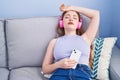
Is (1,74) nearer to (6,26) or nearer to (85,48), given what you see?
(6,26)

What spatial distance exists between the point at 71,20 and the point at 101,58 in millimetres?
398

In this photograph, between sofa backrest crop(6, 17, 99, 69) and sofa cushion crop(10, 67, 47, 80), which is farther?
sofa backrest crop(6, 17, 99, 69)

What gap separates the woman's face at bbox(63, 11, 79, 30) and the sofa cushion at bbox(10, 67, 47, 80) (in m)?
0.45

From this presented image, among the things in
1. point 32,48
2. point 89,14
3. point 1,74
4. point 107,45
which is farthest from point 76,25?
point 1,74

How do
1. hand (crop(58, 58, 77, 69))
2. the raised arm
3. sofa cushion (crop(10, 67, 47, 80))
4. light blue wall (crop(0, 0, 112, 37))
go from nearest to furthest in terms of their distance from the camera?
hand (crop(58, 58, 77, 69)), sofa cushion (crop(10, 67, 47, 80)), the raised arm, light blue wall (crop(0, 0, 112, 37))

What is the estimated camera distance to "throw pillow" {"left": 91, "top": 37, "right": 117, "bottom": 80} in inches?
68.4

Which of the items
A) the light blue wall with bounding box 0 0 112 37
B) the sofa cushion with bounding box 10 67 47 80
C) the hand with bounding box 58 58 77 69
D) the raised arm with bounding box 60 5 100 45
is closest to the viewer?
the hand with bounding box 58 58 77 69

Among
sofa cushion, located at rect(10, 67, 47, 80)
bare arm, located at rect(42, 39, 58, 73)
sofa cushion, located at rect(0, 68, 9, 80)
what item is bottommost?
sofa cushion, located at rect(0, 68, 9, 80)

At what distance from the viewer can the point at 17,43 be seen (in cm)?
187

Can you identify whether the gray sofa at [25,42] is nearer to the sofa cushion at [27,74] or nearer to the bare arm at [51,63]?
the sofa cushion at [27,74]

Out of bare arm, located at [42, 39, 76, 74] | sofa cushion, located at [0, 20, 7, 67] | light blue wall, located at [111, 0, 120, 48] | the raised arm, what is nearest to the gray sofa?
sofa cushion, located at [0, 20, 7, 67]

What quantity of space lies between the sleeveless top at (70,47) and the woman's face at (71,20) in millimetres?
93

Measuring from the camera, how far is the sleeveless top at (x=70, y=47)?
5.69ft

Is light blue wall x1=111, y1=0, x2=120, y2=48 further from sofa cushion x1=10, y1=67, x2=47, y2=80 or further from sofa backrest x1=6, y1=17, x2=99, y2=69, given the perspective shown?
sofa cushion x1=10, y1=67, x2=47, y2=80
